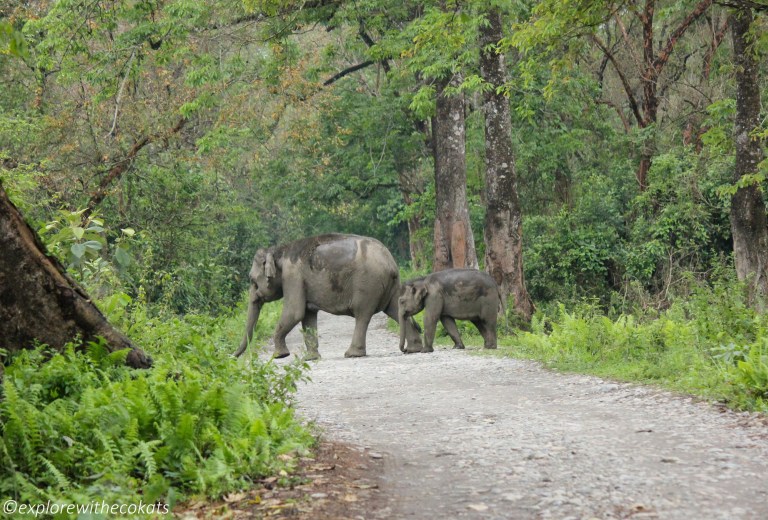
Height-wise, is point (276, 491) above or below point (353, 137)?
below

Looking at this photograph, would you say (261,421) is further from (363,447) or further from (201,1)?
(201,1)

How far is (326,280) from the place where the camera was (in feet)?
56.4

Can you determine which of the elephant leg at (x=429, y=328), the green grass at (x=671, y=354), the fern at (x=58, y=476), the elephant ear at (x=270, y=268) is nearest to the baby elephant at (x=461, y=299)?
the elephant leg at (x=429, y=328)

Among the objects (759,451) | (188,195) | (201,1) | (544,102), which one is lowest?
(759,451)

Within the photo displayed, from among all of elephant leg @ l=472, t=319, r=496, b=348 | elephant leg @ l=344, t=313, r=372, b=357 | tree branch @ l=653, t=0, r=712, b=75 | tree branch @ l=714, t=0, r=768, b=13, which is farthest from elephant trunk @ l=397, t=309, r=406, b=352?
tree branch @ l=653, t=0, r=712, b=75

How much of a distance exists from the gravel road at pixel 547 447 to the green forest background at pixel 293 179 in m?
0.69

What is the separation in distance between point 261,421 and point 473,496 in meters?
1.47

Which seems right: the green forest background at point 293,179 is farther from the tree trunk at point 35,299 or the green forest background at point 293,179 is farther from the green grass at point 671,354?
the tree trunk at point 35,299

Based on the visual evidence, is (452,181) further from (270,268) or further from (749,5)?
(749,5)

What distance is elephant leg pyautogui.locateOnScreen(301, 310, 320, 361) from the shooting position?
53.6ft

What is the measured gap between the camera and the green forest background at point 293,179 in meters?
6.04

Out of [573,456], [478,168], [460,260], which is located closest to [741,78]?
[460,260]

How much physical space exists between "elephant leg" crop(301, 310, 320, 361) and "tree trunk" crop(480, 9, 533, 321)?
4.16 m

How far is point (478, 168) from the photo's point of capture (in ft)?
103
